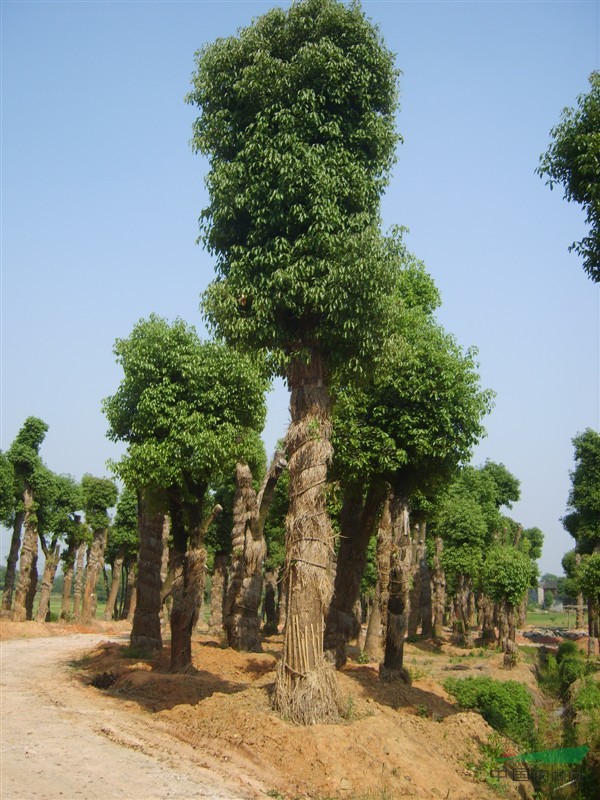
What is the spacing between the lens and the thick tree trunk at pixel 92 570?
151ft

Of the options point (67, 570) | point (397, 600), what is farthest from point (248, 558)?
point (67, 570)

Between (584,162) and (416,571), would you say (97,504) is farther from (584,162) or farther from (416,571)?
(584,162)

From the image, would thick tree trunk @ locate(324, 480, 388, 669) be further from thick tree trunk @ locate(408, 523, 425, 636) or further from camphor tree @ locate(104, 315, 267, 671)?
thick tree trunk @ locate(408, 523, 425, 636)

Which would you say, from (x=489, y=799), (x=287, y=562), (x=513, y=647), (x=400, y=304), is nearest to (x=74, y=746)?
(x=287, y=562)

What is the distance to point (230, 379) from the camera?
2097 centimetres

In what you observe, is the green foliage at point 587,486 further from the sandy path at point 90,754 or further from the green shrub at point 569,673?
the sandy path at point 90,754

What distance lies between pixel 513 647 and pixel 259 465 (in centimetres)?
1468

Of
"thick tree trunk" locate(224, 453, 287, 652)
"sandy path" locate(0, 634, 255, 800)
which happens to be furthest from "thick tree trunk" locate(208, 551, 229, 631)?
"sandy path" locate(0, 634, 255, 800)

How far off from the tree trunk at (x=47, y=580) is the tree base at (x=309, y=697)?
38.0 metres

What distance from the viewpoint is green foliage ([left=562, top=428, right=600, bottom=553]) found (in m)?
43.3

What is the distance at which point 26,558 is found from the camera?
135 ft

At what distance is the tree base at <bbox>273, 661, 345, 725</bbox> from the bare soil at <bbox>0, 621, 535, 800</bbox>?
0.88ft

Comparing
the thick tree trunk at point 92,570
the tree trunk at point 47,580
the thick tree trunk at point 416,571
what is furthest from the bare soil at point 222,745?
the tree trunk at point 47,580

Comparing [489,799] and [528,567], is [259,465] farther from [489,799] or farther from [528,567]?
[489,799]
